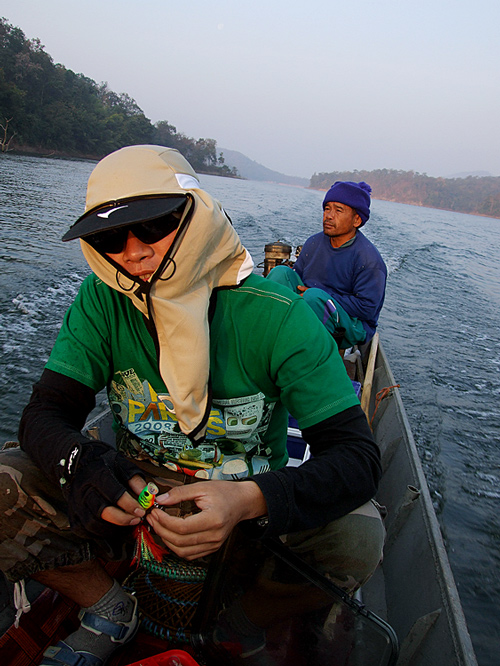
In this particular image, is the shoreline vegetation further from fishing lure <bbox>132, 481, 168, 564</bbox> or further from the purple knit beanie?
fishing lure <bbox>132, 481, 168, 564</bbox>

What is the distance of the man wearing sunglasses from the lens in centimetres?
129

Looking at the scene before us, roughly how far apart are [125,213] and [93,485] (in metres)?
0.86

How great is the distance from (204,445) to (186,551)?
48cm

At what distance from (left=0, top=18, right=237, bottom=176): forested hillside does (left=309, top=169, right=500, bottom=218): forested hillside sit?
195ft

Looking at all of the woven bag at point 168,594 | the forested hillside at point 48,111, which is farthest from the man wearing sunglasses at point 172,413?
the forested hillside at point 48,111

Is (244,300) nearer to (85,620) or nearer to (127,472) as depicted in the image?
(127,472)

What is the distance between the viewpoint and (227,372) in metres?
1.55

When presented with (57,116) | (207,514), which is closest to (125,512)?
(207,514)

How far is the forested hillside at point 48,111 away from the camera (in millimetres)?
47438

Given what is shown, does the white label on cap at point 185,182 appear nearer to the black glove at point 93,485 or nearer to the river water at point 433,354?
the black glove at point 93,485

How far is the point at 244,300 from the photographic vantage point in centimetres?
154

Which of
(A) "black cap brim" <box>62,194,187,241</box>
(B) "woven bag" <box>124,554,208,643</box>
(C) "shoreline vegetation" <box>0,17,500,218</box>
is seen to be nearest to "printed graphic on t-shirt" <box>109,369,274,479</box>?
(B) "woven bag" <box>124,554,208,643</box>

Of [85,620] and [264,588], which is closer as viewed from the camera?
[264,588]

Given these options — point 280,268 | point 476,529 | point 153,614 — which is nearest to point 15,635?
Result: point 153,614
